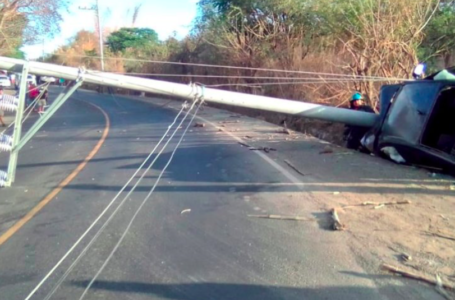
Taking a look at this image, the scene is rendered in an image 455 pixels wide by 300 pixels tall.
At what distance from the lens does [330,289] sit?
5723 millimetres

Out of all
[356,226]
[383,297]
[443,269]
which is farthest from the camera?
[356,226]

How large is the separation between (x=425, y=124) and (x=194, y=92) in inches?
153

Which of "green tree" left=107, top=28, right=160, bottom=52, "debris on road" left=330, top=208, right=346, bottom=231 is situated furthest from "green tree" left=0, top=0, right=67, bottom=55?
"green tree" left=107, top=28, right=160, bottom=52

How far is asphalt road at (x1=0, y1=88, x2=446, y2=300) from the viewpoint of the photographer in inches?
231

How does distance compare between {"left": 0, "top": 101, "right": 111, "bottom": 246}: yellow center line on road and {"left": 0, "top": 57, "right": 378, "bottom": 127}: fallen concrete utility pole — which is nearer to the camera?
{"left": 0, "top": 101, "right": 111, "bottom": 246}: yellow center line on road

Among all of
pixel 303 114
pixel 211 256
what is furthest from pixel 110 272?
pixel 303 114

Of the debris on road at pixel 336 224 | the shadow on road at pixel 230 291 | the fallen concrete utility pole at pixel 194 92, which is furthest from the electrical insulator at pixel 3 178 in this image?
the debris on road at pixel 336 224

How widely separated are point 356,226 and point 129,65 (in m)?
51.9

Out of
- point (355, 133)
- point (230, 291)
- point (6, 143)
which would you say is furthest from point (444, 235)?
point (355, 133)

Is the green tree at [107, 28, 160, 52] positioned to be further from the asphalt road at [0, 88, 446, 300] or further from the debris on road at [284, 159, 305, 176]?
the asphalt road at [0, 88, 446, 300]

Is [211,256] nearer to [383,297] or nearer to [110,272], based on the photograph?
[110,272]

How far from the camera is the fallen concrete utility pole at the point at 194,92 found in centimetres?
1003

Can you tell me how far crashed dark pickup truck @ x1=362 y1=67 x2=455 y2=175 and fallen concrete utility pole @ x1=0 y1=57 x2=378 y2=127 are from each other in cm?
151

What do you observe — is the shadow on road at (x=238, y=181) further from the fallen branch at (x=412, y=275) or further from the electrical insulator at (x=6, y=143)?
the fallen branch at (x=412, y=275)
